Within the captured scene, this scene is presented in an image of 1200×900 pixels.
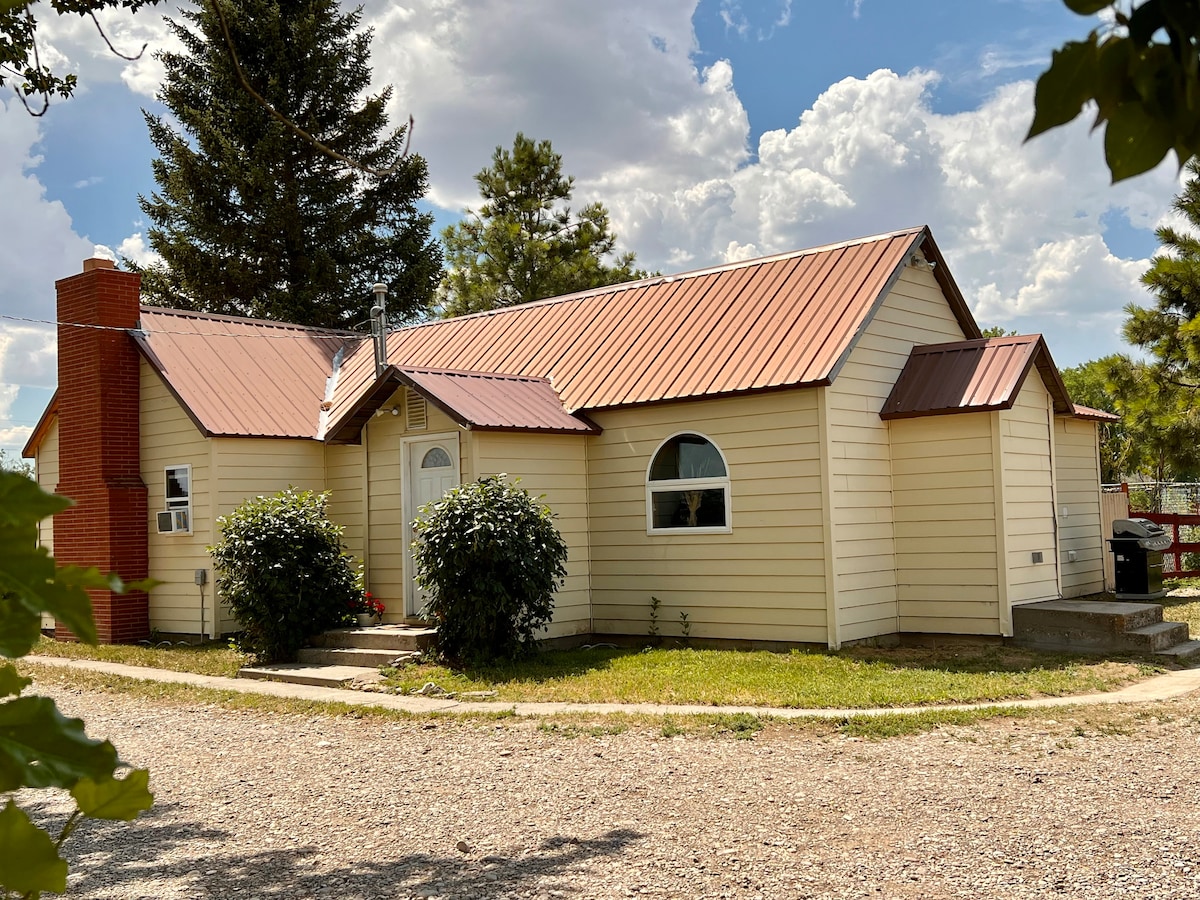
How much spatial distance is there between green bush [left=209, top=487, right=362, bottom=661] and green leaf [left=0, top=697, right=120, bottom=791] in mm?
12661

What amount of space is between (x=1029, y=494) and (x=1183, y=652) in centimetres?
247

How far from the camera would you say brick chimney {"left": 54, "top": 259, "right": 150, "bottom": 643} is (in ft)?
53.2

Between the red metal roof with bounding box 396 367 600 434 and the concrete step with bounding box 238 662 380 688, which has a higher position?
the red metal roof with bounding box 396 367 600 434

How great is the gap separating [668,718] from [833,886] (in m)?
3.92

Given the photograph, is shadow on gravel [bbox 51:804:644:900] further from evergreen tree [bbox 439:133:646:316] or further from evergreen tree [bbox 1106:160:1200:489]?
evergreen tree [bbox 439:133:646:316]

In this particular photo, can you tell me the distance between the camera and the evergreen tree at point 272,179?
29.5m

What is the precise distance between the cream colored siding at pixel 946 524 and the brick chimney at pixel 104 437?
11.1 meters

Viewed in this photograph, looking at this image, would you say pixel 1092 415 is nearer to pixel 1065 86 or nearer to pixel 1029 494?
pixel 1029 494

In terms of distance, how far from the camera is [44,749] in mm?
1057

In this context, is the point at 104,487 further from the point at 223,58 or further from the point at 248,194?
the point at 223,58

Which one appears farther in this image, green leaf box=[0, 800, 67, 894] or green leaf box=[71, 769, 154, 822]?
green leaf box=[71, 769, 154, 822]

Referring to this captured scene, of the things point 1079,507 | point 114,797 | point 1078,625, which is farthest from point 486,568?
point 114,797

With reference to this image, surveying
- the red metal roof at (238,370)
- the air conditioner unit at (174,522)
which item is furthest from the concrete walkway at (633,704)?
the red metal roof at (238,370)

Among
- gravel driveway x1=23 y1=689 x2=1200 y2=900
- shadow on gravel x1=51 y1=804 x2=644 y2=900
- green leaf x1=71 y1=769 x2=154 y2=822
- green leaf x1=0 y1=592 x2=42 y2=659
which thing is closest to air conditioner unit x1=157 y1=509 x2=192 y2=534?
gravel driveway x1=23 y1=689 x2=1200 y2=900
